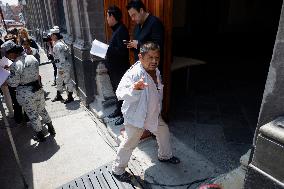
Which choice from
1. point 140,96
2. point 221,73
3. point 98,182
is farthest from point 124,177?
point 221,73

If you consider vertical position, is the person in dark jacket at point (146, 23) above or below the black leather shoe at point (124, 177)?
above

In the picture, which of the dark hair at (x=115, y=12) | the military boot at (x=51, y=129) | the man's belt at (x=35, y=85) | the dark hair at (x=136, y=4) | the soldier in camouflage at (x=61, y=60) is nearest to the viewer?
the dark hair at (x=136, y=4)

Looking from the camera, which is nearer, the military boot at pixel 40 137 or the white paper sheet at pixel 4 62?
the white paper sheet at pixel 4 62

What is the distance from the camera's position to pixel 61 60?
6047 millimetres

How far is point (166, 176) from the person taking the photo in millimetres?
3236

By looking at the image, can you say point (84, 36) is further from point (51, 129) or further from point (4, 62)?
point (51, 129)

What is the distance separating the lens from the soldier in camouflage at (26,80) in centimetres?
404

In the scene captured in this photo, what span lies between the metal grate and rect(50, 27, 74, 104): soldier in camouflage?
129 inches

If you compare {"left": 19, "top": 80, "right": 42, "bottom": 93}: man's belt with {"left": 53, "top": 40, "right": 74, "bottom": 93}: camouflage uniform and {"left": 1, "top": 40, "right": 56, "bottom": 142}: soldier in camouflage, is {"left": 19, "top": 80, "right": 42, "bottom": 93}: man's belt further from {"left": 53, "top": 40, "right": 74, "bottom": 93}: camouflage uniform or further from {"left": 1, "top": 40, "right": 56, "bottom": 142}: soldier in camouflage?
{"left": 53, "top": 40, "right": 74, "bottom": 93}: camouflage uniform

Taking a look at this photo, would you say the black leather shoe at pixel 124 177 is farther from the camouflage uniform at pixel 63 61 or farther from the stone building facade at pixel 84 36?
the camouflage uniform at pixel 63 61

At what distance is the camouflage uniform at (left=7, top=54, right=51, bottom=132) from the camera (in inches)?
159

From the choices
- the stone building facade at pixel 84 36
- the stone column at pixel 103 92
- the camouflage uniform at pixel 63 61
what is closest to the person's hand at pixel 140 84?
the stone column at pixel 103 92

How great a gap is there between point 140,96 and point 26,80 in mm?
Answer: 2431

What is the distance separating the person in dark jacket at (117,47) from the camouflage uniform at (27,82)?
4.39ft
